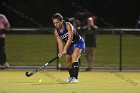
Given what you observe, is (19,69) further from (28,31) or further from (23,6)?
(23,6)

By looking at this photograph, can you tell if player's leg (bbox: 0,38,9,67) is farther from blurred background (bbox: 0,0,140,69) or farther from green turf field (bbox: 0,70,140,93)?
blurred background (bbox: 0,0,140,69)

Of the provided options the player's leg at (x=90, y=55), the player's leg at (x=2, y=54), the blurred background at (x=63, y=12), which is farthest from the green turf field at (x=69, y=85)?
the blurred background at (x=63, y=12)

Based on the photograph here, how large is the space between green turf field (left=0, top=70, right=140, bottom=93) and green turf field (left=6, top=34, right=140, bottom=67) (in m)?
2.54

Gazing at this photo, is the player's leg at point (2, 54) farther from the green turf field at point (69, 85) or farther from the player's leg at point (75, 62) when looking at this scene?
the player's leg at point (75, 62)

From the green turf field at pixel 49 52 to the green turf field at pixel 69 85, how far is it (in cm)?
254

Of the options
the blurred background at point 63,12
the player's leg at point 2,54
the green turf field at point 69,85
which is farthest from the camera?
the blurred background at point 63,12

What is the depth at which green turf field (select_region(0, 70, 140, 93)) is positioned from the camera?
41.3 feet

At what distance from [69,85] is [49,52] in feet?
30.2

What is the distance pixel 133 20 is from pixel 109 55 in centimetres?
1587

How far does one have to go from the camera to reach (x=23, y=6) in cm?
3766

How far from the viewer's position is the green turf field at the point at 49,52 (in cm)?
2054

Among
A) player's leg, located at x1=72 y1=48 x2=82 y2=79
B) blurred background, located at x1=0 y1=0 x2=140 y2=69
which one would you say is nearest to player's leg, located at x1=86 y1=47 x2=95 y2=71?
player's leg, located at x1=72 y1=48 x2=82 y2=79

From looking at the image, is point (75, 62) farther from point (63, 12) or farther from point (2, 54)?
point (63, 12)

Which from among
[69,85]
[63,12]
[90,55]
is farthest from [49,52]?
[63,12]
